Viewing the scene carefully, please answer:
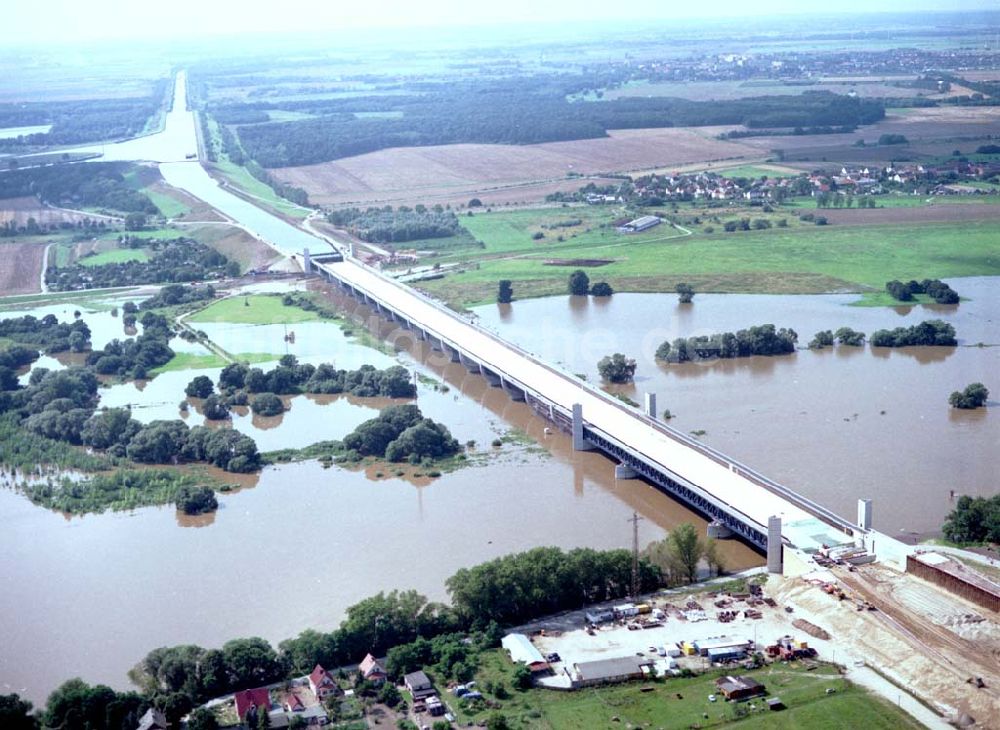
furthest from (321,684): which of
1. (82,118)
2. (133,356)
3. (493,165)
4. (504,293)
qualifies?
(82,118)

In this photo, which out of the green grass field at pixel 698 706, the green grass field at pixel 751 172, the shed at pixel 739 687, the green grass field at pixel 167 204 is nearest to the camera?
the green grass field at pixel 698 706

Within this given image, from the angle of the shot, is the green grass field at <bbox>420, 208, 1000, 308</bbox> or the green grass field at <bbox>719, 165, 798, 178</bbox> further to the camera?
the green grass field at <bbox>719, 165, 798, 178</bbox>

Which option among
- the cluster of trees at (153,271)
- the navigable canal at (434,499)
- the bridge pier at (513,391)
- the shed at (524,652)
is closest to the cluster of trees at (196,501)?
the navigable canal at (434,499)

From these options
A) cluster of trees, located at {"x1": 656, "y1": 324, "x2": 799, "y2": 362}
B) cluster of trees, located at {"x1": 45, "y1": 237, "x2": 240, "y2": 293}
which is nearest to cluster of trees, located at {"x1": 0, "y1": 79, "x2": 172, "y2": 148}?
cluster of trees, located at {"x1": 45, "y1": 237, "x2": 240, "y2": 293}

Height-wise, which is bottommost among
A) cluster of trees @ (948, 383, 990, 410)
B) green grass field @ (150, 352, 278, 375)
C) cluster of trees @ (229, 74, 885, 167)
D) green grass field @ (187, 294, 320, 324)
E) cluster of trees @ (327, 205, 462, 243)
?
green grass field @ (150, 352, 278, 375)

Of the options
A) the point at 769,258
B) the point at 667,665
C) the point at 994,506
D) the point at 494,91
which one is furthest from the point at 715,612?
the point at 494,91

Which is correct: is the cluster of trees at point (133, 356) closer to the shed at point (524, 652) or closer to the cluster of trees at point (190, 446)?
the cluster of trees at point (190, 446)

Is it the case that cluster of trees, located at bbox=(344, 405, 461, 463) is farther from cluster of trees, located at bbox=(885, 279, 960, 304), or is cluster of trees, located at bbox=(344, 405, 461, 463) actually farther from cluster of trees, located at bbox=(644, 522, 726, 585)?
cluster of trees, located at bbox=(885, 279, 960, 304)
